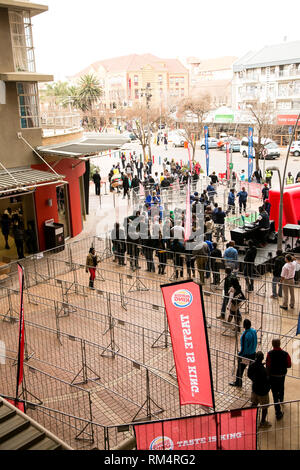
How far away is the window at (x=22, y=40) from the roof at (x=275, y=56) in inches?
1902

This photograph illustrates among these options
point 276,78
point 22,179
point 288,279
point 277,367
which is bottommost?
point 288,279

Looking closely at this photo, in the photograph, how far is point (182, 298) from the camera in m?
7.46

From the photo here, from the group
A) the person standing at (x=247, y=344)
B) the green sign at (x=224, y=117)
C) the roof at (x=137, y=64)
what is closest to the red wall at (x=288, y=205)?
the person standing at (x=247, y=344)

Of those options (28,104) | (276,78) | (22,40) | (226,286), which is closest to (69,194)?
(28,104)

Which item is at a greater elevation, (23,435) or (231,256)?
(231,256)

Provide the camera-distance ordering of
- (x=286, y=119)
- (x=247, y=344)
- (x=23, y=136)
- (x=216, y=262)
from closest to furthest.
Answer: (x=247, y=344) < (x=216, y=262) < (x=23, y=136) < (x=286, y=119)

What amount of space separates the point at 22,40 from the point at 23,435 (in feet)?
52.0

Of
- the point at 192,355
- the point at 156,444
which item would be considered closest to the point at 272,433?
the point at 192,355

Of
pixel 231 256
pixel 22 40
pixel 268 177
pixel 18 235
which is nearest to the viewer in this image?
pixel 231 256

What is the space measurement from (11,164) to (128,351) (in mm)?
10140

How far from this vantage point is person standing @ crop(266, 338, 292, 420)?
8609 mm

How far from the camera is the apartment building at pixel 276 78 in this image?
190 ft

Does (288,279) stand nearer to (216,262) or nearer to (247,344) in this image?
(216,262)

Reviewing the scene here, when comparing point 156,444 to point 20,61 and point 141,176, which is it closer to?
point 20,61
